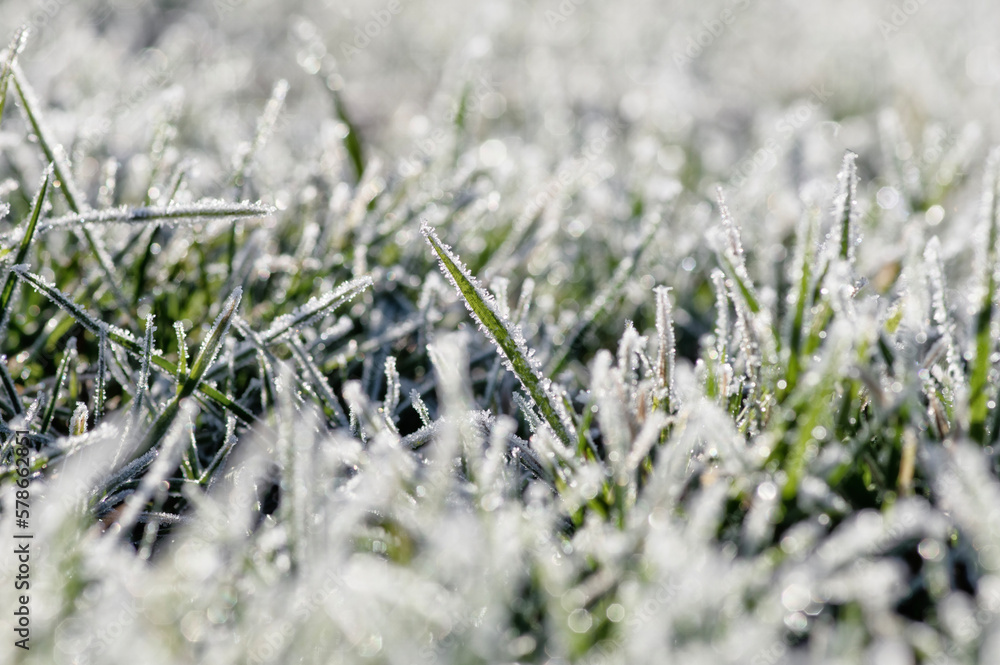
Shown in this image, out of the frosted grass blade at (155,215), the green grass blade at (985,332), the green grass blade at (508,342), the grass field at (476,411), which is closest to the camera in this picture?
the grass field at (476,411)

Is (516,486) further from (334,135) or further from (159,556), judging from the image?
(334,135)

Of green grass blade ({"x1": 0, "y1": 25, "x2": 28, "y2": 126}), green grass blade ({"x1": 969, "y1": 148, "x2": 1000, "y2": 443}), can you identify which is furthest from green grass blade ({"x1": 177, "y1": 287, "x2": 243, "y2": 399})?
green grass blade ({"x1": 969, "y1": 148, "x2": 1000, "y2": 443})

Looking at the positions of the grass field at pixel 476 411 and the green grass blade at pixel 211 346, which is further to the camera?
the green grass blade at pixel 211 346

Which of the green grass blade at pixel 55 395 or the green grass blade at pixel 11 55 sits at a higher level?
the green grass blade at pixel 11 55

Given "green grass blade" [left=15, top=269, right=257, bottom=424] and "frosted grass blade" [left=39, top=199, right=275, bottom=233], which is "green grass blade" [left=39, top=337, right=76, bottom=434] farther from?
"frosted grass blade" [left=39, top=199, right=275, bottom=233]

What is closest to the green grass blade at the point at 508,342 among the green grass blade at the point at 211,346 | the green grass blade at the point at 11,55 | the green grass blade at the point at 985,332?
the green grass blade at the point at 211,346

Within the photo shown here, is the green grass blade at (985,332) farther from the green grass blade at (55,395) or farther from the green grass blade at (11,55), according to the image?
the green grass blade at (11,55)

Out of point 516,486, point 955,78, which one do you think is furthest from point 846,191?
point 955,78

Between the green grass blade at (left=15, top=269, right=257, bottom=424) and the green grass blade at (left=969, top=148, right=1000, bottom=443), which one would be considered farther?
the green grass blade at (left=15, top=269, right=257, bottom=424)

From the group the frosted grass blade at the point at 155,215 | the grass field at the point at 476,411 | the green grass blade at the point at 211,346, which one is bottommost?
the grass field at the point at 476,411
